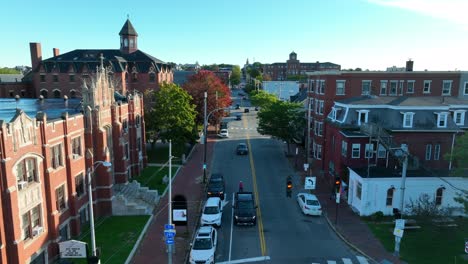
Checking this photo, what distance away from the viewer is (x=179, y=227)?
26062mm

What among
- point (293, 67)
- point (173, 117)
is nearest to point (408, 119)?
point (173, 117)

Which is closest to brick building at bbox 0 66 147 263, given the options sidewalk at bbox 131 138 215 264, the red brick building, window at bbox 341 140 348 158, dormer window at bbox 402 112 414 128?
sidewalk at bbox 131 138 215 264

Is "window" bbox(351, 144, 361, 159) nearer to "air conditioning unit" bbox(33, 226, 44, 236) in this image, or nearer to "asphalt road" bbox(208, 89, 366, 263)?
"asphalt road" bbox(208, 89, 366, 263)

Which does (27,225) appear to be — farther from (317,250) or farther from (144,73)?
(144,73)

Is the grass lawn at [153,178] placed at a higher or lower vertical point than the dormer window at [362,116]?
lower

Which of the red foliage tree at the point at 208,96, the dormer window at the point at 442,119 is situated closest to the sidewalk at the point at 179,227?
the red foliage tree at the point at 208,96

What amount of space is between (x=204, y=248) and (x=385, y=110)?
2350cm

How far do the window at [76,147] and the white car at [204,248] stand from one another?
1060 cm

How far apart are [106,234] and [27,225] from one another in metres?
6.33

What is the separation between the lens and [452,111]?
35.4 metres

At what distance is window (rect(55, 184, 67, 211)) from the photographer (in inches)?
866

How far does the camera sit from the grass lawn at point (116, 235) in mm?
21266

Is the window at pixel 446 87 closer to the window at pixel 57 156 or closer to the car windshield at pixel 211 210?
the car windshield at pixel 211 210

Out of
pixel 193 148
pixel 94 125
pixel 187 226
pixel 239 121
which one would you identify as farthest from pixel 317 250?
pixel 239 121
